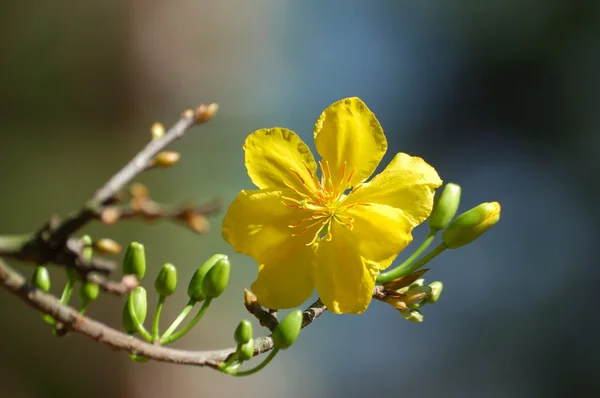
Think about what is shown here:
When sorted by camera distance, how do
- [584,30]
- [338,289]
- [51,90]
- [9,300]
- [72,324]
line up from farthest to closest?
1. [584,30]
2. [51,90]
3. [9,300]
4. [338,289]
5. [72,324]

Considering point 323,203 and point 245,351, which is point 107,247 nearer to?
point 245,351

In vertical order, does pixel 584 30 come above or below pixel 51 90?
above

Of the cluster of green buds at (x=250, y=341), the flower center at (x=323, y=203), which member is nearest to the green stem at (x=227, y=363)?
the cluster of green buds at (x=250, y=341)

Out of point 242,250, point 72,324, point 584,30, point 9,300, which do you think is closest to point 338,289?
point 242,250

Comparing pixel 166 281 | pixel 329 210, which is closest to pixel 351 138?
pixel 329 210

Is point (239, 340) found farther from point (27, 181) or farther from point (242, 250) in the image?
point (27, 181)

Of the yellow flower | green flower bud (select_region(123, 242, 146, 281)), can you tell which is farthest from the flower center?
green flower bud (select_region(123, 242, 146, 281))
